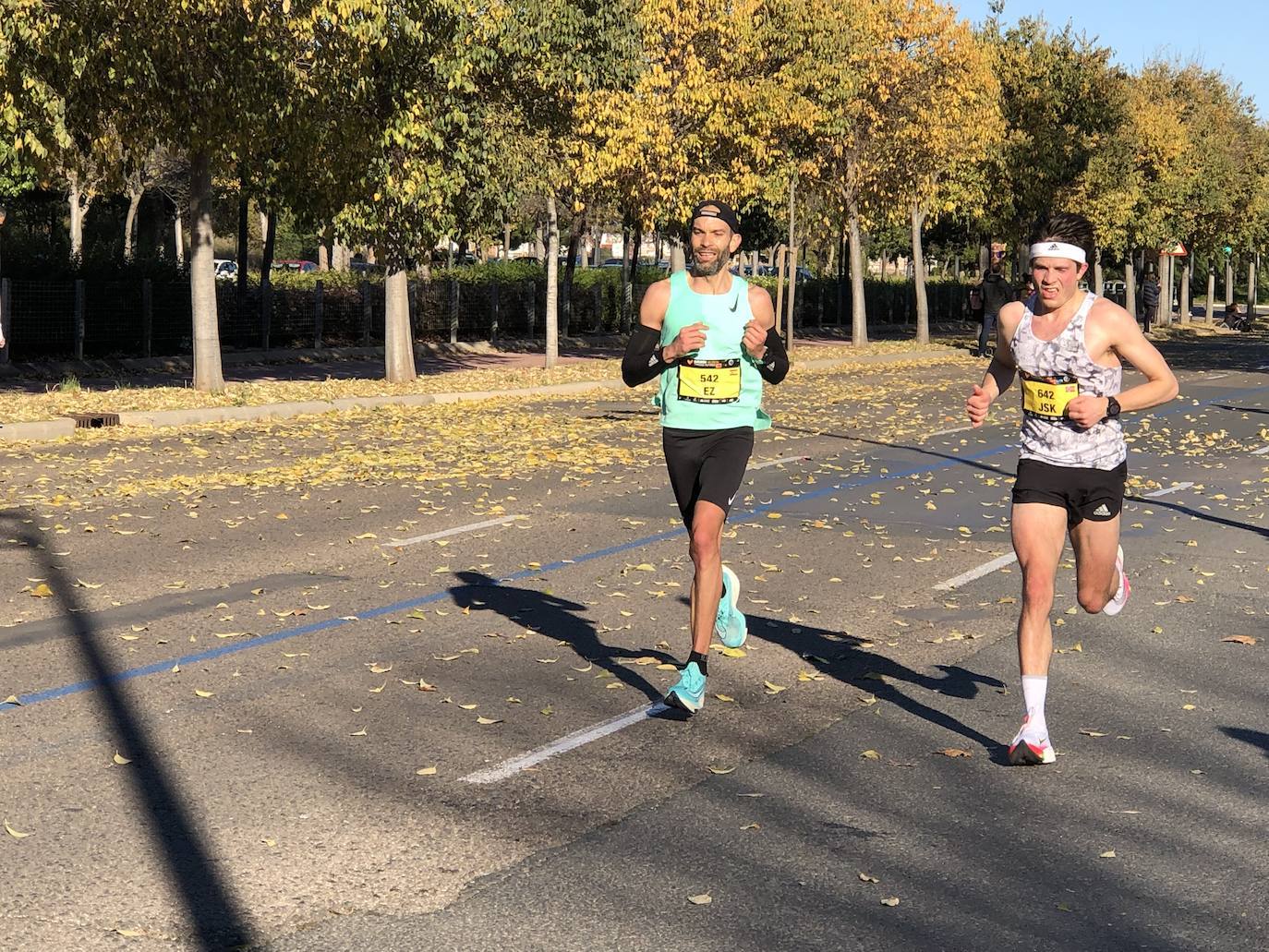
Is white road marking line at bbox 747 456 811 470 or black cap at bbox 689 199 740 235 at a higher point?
black cap at bbox 689 199 740 235

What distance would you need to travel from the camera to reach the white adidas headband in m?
6.12

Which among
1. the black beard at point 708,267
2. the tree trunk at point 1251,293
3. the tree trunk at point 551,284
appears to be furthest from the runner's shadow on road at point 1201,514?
the tree trunk at point 1251,293

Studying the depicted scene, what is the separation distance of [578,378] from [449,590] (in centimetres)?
1982

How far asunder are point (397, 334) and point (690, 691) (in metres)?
21.2

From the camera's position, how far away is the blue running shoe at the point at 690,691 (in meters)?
6.66

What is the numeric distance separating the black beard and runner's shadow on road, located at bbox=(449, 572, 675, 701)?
5.82ft

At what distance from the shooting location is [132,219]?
52031mm

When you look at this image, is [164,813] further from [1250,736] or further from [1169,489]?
[1169,489]

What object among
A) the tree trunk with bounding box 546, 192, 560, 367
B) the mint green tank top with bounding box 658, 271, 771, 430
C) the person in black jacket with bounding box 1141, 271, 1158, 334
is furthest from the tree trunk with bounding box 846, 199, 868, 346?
the mint green tank top with bounding box 658, 271, 771, 430

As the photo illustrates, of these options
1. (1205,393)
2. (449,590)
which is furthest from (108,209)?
(449,590)

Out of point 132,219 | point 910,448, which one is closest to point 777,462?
point 910,448

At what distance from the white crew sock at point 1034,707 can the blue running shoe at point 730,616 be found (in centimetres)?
156

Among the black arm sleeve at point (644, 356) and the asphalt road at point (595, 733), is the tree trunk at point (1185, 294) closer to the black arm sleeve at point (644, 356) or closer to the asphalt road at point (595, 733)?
the asphalt road at point (595, 733)

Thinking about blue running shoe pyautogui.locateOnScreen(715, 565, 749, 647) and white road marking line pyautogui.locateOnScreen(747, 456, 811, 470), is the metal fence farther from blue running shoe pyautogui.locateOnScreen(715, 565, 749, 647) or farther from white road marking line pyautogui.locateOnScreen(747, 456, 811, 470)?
blue running shoe pyautogui.locateOnScreen(715, 565, 749, 647)
